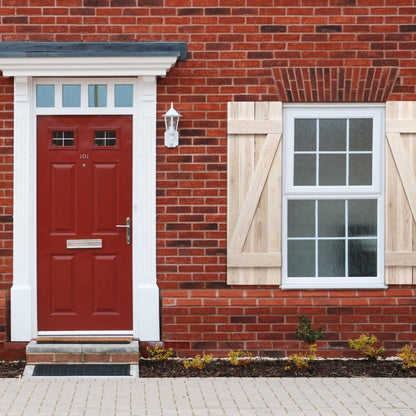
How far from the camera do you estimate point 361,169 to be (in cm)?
793

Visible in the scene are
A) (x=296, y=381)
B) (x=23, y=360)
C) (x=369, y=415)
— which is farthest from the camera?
(x=23, y=360)

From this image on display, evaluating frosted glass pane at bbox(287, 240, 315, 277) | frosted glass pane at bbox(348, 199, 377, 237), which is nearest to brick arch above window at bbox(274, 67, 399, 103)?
frosted glass pane at bbox(348, 199, 377, 237)

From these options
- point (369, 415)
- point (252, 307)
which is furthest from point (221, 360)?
point (369, 415)

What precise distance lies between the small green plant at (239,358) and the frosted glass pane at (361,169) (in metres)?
2.07

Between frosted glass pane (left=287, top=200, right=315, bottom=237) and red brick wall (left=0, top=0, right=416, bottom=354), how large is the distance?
25.5 inches

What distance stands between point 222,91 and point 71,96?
1.55 metres

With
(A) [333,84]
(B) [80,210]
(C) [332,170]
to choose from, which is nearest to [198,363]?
(B) [80,210]

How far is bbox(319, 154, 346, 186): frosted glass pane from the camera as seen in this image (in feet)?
26.0

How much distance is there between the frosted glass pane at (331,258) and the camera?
795 centimetres

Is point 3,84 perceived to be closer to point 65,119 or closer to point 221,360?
point 65,119

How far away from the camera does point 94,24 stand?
7.73m

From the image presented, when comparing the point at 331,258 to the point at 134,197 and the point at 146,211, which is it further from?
the point at 134,197

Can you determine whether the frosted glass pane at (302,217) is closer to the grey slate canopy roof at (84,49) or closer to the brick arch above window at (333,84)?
the brick arch above window at (333,84)

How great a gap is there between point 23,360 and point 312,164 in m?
3.57
